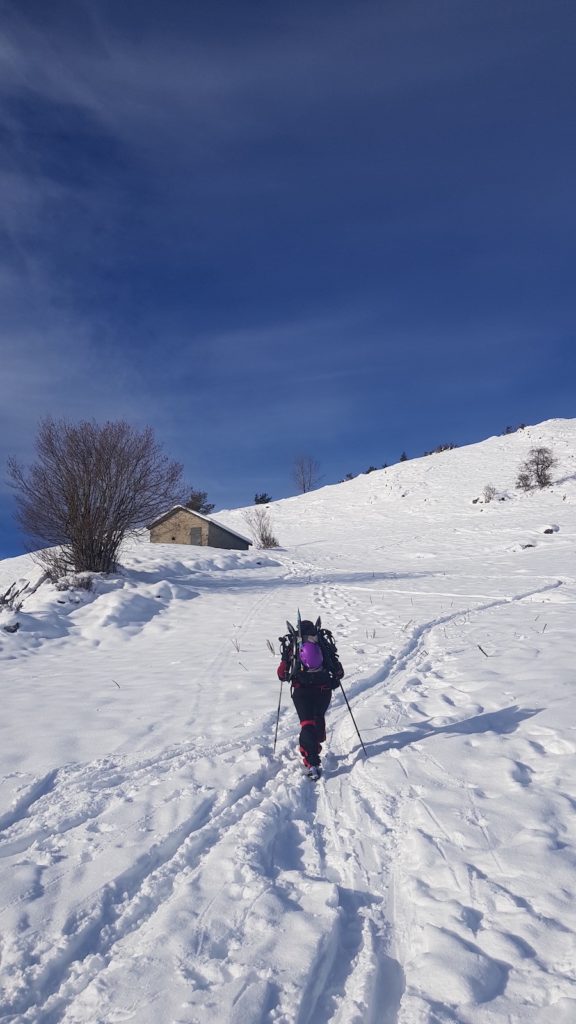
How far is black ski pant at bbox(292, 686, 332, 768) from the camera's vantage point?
508 centimetres

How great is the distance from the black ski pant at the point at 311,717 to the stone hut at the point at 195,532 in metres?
29.9

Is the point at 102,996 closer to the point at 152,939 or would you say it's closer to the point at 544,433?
the point at 152,939

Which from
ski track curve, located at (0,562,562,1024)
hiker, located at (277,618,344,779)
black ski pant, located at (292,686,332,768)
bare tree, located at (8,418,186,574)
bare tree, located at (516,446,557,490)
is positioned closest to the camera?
ski track curve, located at (0,562,562,1024)

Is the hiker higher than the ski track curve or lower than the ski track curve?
higher

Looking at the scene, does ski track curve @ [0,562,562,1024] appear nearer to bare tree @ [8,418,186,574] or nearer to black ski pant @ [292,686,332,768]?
black ski pant @ [292,686,332,768]

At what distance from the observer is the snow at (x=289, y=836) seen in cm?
262

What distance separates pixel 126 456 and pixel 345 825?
15284mm

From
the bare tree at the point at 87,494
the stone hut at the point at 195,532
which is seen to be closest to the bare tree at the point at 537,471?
the stone hut at the point at 195,532

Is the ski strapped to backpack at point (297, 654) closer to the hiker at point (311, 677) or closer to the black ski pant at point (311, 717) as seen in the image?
the hiker at point (311, 677)

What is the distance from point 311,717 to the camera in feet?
17.3

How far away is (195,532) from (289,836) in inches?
1276

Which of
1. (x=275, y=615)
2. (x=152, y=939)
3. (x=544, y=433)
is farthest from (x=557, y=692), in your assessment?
(x=544, y=433)

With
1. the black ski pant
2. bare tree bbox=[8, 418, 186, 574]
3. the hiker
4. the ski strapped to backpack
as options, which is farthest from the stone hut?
the black ski pant

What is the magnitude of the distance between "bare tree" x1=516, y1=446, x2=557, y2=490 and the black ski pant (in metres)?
43.1
